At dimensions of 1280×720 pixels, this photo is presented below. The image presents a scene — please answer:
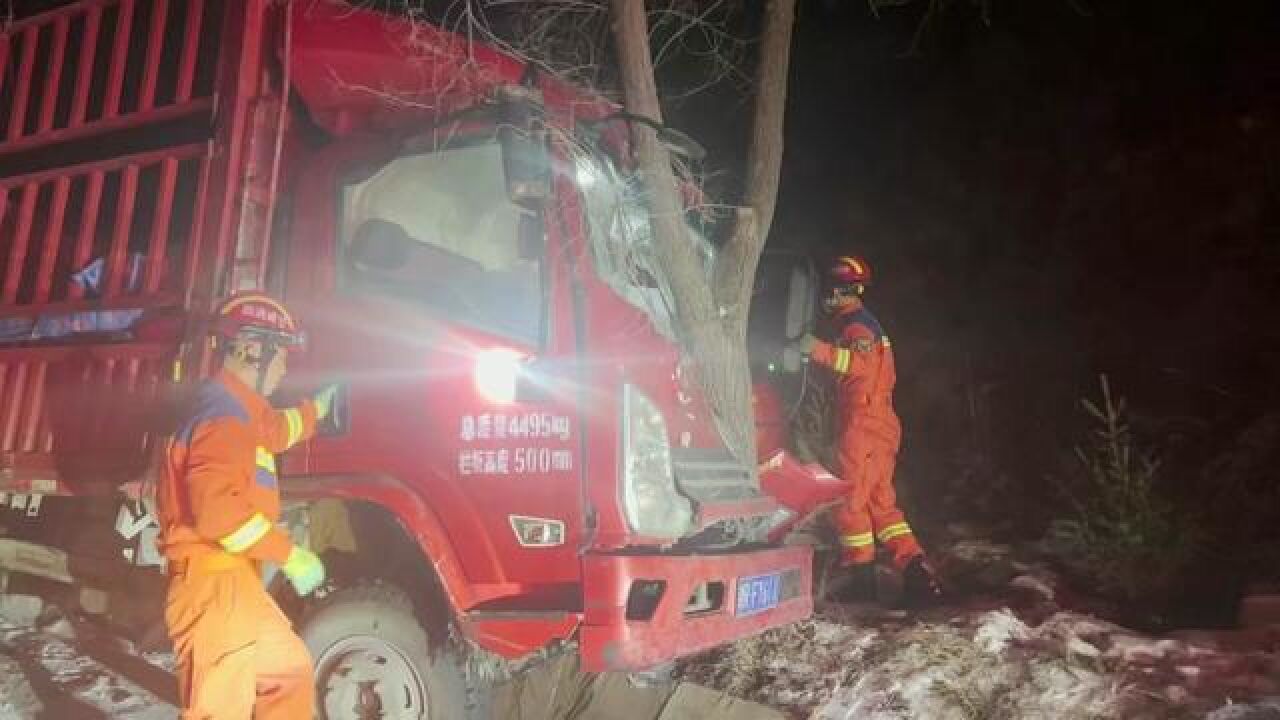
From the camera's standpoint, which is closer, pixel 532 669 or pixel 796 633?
pixel 532 669

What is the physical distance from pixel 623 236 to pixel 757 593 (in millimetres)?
1504

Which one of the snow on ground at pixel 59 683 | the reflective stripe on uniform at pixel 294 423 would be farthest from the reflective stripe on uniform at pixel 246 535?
the snow on ground at pixel 59 683

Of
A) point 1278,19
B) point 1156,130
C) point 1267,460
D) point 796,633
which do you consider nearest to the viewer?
point 796,633

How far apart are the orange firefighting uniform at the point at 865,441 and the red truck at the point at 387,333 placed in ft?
3.46

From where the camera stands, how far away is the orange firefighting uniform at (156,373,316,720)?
274 cm

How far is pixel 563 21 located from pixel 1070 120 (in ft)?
19.4

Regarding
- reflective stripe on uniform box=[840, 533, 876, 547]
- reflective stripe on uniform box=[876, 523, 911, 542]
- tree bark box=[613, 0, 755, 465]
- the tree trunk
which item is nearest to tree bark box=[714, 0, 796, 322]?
the tree trunk

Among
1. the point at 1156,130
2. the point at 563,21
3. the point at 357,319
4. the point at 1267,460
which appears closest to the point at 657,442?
the point at 357,319

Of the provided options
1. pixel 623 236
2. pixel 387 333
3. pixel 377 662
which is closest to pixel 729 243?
pixel 623 236

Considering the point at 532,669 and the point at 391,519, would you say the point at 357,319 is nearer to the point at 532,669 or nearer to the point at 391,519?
the point at 391,519

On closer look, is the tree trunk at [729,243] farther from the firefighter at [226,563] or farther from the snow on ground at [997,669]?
the firefighter at [226,563]

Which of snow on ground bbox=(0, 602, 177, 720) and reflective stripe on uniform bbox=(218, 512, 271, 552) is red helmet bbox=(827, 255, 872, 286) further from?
Result: snow on ground bbox=(0, 602, 177, 720)

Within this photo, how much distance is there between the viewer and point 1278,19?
7.95 meters

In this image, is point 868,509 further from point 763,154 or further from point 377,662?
point 377,662
